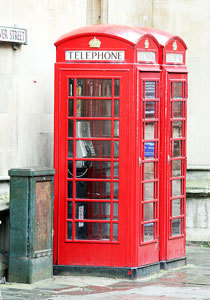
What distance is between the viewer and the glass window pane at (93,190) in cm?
983

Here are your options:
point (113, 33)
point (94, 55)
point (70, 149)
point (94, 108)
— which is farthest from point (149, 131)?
point (113, 33)

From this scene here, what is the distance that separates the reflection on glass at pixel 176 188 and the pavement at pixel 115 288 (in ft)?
3.05

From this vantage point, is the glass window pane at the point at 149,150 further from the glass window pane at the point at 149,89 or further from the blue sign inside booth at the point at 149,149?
the glass window pane at the point at 149,89

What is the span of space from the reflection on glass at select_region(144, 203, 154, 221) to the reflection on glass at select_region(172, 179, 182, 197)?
51 centimetres

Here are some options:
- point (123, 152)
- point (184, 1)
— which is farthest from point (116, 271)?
point (184, 1)

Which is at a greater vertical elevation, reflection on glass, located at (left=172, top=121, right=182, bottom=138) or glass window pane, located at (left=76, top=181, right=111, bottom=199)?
reflection on glass, located at (left=172, top=121, right=182, bottom=138)

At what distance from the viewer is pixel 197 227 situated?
13.0 meters

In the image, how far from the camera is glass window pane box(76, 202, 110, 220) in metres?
9.79

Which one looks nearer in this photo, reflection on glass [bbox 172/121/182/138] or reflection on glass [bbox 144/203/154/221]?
reflection on glass [bbox 144/203/154/221]

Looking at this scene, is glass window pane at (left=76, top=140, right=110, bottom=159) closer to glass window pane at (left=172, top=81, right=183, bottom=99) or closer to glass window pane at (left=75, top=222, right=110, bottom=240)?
glass window pane at (left=75, top=222, right=110, bottom=240)

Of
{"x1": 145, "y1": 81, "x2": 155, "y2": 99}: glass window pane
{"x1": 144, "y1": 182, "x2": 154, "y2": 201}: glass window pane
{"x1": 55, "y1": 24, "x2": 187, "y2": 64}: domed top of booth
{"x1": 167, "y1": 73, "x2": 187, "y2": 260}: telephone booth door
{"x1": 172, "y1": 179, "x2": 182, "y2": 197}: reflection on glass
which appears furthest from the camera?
{"x1": 172, "y1": 179, "x2": 182, "y2": 197}: reflection on glass

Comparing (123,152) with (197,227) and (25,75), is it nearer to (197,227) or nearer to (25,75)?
(25,75)

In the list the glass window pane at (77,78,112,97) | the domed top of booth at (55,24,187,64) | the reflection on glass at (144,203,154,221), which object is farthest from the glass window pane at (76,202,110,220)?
the domed top of booth at (55,24,187,64)

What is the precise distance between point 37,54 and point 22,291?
2846mm
